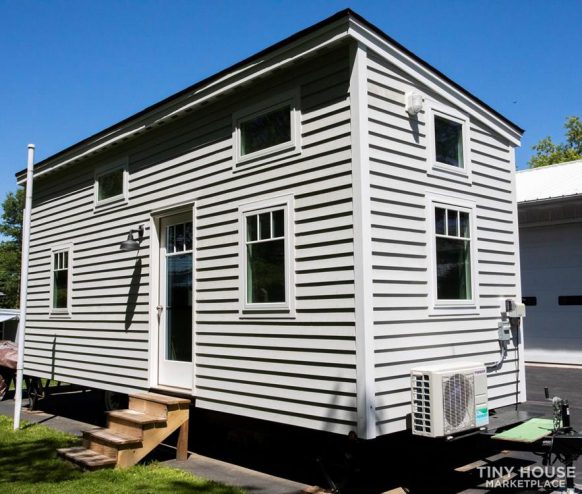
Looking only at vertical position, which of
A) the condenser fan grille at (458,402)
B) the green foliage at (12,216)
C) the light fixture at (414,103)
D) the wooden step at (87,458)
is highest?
the green foliage at (12,216)

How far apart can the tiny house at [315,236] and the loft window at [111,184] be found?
67 millimetres

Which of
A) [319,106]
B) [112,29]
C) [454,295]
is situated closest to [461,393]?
[454,295]

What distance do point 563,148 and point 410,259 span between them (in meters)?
39.0

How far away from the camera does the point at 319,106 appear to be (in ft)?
18.4

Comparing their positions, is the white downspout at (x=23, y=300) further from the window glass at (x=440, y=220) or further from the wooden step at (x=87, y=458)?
the window glass at (x=440, y=220)

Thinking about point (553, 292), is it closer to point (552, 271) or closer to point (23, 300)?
point (552, 271)

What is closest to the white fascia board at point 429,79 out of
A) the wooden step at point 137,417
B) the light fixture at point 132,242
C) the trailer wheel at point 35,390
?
the light fixture at point 132,242

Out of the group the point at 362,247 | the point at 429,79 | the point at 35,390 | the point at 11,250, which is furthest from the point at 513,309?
the point at 11,250

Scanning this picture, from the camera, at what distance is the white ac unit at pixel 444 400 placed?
4980 mm

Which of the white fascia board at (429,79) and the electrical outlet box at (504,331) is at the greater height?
the white fascia board at (429,79)

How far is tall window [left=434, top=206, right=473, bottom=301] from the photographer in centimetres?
598

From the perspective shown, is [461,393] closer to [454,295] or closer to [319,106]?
[454,295]

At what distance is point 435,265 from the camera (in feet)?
19.1

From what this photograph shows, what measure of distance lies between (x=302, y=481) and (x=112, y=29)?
699cm
